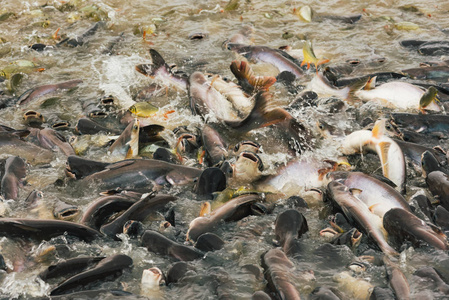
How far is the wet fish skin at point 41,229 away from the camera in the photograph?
12.2ft

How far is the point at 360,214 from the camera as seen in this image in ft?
12.9

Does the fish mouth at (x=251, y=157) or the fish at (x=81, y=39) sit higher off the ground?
the fish mouth at (x=251, y=157)

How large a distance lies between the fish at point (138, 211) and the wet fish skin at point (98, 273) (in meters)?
0.36

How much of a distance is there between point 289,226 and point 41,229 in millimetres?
1874

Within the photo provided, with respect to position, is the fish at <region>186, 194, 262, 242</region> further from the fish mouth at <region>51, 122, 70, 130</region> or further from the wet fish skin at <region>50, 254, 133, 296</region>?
the fish mouth at <region>51, 122, 70, 130</region>

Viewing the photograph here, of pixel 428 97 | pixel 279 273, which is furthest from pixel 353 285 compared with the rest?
pixel 428 97

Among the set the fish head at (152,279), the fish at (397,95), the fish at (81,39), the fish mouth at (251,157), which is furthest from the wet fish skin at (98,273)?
the fish at (81,39)

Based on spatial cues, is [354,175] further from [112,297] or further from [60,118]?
[60,118]

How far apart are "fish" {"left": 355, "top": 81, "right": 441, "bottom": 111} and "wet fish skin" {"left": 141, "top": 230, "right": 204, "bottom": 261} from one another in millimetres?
3290

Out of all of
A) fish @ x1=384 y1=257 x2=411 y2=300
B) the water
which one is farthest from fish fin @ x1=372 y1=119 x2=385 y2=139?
fish @ x1=384 y1=257 x2=411 y2=300

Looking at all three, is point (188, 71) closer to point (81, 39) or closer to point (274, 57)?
point (274, 57)

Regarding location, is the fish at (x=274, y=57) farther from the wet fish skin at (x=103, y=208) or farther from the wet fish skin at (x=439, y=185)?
the wet fish skin at (x=103, y=208)

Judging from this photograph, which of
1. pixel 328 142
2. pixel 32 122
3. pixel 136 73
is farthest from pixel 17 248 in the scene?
pixel 136 73

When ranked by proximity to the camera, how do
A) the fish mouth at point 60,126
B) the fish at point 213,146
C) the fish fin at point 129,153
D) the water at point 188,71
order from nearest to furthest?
the water at point 188,71 → the fish at point 213,146 → the fish fin at point 129,153 → the fish mouth at point 60,126
